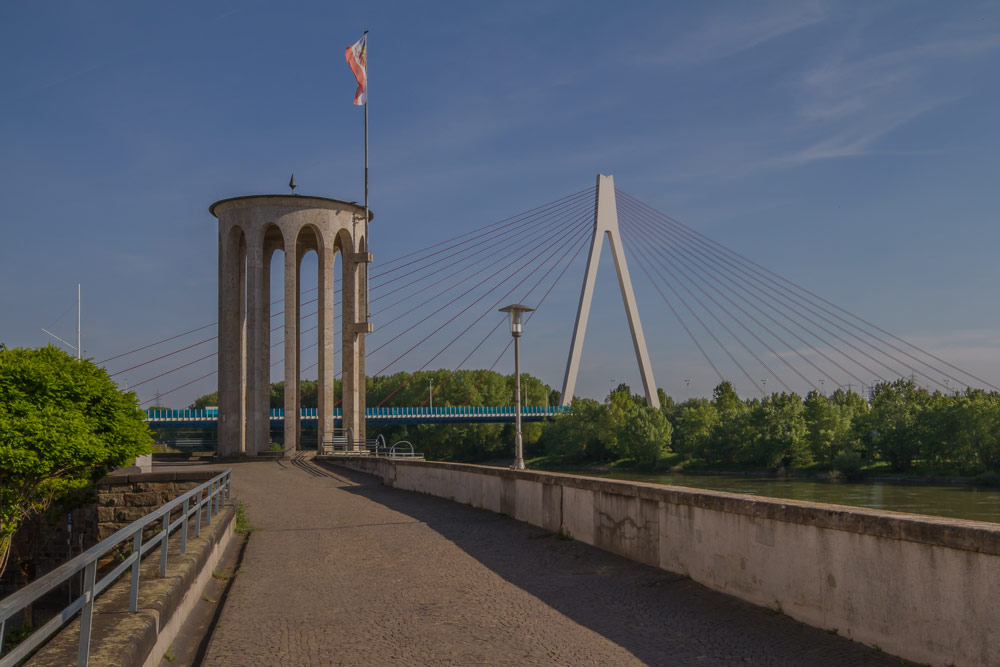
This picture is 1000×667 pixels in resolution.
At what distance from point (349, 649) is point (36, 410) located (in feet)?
53.8

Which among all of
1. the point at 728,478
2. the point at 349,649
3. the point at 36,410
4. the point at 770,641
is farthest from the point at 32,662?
the point at 728,478

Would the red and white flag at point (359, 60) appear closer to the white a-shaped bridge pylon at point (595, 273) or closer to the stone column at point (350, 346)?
the stone column at point (350, 346)

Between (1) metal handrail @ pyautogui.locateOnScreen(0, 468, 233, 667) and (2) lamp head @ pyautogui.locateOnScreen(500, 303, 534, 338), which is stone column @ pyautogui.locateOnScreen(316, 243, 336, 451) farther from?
(1) metal handrail @ pyautogui.locateOnScreen(0, 468, 233, 667)

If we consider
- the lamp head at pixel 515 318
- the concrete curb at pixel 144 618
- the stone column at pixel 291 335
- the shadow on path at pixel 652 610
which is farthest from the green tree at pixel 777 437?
the concrete curb at pixel 144 618

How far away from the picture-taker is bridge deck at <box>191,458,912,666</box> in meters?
5.35

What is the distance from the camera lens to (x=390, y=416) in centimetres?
7306

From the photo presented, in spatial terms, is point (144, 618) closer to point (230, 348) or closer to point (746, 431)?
point (230, 348)

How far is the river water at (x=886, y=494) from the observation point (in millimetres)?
39406

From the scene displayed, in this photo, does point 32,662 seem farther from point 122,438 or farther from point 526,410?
point 526,410

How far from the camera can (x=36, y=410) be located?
18.8 meters

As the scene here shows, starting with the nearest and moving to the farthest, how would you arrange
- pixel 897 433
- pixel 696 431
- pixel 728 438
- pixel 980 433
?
pixel 980 433
pixel 897 433
pixel 728 438
pixel 696 431

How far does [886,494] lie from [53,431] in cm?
4591

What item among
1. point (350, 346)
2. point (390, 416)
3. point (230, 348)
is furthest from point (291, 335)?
point (390, 416)

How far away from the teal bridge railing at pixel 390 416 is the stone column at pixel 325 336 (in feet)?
67.5
